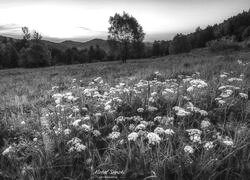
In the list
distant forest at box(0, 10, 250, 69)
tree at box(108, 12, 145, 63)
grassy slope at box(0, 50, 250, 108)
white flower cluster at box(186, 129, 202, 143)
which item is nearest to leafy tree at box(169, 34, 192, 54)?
distant forest at box(0, 10, 250, 69)

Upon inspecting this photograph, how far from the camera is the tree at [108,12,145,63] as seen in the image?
4722 centimetres

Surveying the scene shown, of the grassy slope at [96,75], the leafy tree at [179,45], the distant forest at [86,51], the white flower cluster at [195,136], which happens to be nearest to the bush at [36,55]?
the distant forest at [86,51]

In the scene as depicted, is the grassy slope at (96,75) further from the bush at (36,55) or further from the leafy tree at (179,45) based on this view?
the leafy tree at (179,45)

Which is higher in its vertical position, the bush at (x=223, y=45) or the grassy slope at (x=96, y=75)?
the bush at (x=223, y=45)

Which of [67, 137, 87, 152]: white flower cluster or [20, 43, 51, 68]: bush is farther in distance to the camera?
[20, 43, 51, 68]: bush

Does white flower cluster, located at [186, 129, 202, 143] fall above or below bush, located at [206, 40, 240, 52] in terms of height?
below

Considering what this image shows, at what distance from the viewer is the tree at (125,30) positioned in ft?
155

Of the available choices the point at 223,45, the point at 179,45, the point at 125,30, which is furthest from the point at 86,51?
the point at 223,45

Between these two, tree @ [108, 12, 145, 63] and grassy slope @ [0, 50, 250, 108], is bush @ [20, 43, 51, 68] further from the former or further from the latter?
grassy slope @ [0, 50, 250, 108]

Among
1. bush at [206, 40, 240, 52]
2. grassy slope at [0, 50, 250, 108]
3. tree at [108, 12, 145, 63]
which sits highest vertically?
tree at [108, 12, 145, 63]

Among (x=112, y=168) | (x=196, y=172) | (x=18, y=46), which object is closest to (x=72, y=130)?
(x=112, y=168)

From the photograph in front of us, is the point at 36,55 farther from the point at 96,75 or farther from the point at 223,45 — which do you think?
the point at 96,75

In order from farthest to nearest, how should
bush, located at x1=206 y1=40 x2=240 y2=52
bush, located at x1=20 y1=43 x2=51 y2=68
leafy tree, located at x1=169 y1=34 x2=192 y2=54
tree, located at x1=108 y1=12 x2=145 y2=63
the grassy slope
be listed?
leafy tree, located at x1=169 y1=34 x2=192 y2=54 → bush, located at x1=20 y1=43 x2=51 y2=68 → tree, located at x1=108 y1=12 x2=145 y2=63 → bush, located at x1=206 y1=40 x2=240 y2=52 → the grassy slope

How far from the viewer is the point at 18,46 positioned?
9625 cm
